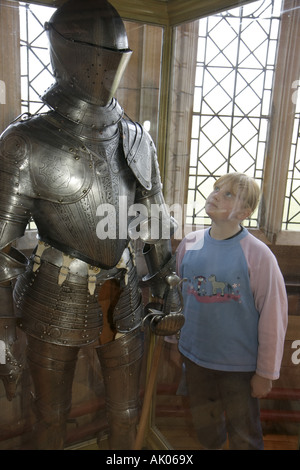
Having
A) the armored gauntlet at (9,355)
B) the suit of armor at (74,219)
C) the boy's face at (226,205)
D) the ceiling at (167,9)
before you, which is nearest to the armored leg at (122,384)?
the suit of armor at (74,219)

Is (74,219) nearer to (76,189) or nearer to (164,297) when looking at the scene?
(76,189)

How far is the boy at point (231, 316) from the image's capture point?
167cm

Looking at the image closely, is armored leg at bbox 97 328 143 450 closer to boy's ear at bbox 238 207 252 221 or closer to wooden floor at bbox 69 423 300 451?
wooden floor at bbox 69 423 300 451

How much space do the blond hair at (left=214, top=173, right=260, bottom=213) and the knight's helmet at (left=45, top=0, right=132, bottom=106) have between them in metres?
0.57

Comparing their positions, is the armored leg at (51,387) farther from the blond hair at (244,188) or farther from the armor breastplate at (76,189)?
the blond hair at (244,188)

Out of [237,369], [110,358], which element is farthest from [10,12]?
[237,369]

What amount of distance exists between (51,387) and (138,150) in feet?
2.89

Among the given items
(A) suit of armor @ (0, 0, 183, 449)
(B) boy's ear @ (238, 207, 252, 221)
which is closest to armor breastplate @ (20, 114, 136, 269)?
(A) suit of armor @ (0, 0, 183, 449)

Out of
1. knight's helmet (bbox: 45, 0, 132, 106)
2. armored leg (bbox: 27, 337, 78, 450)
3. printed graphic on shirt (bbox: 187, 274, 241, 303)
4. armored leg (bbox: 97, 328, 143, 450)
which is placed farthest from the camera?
printed graphic on shirt (bbox: 187, 274, 241, 303)

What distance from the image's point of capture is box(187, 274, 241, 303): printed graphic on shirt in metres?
1.71

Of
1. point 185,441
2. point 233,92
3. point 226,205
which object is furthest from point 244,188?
point 185,441

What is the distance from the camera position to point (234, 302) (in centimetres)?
171

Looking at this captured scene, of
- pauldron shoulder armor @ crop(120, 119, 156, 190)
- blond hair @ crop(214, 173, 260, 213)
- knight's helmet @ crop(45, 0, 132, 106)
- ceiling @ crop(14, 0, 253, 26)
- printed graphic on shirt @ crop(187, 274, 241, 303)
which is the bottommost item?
printed graphic on shirt @ crop(187, 274, 241, 303)
